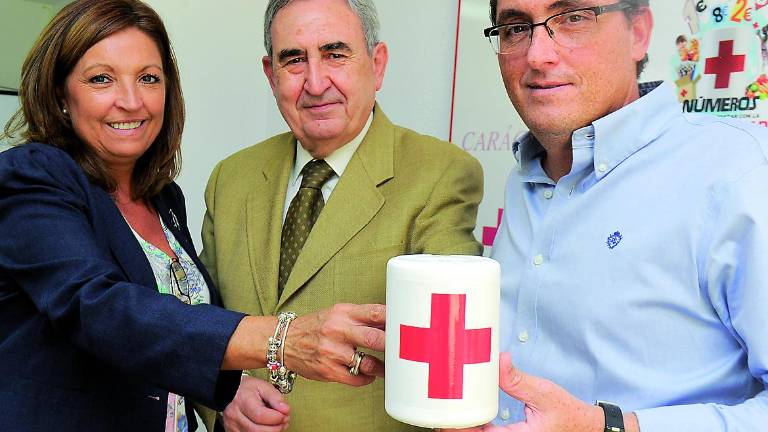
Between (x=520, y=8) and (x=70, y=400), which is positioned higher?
(x=520, y=8)

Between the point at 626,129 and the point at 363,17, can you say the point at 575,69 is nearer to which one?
the point at 626,129

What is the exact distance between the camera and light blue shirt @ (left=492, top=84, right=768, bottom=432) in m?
0.93

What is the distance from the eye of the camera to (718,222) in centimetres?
95

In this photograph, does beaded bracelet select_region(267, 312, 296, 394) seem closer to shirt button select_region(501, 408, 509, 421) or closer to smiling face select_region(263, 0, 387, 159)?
shirt button select_region(501, 408, 509, 421)

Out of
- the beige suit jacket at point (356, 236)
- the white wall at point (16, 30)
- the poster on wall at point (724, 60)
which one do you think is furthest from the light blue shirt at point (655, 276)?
the white wall at point (16, 30)

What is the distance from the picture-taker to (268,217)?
61.7 inches

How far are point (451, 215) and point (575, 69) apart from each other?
0.41 metres

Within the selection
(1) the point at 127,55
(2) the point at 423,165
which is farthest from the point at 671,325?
(1) the point at 127,55

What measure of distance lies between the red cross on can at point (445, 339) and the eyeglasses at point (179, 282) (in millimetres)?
761

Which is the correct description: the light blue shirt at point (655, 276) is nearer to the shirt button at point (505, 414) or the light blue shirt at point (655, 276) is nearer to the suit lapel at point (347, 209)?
the shirt button at point (505, 414)

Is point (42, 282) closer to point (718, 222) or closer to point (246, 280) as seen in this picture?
point (246, 280)

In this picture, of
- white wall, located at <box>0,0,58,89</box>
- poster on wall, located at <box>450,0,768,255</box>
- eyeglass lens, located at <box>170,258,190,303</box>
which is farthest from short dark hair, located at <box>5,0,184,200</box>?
white wall, located at <box>0,0,58,89</box>

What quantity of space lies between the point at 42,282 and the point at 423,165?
2.48 feet

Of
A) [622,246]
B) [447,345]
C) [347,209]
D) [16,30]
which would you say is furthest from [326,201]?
[16,30]
